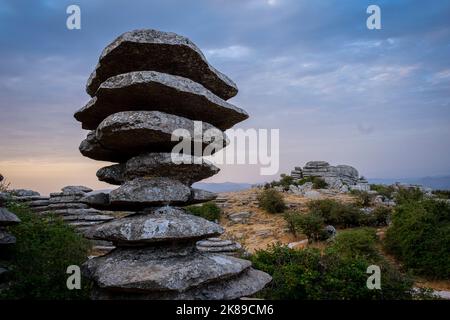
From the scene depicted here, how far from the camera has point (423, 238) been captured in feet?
46.2

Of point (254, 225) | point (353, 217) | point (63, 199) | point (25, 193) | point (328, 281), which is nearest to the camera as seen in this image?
point (328, 281)

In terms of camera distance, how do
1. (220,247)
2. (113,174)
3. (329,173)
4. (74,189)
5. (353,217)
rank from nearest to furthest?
(113,174)
(220,247)
(74,189)
(353,217)
(329,173)

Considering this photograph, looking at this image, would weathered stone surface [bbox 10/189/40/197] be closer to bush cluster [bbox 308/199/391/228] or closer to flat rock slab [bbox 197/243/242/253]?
flat rock slab [bbox 197/243/242/253]

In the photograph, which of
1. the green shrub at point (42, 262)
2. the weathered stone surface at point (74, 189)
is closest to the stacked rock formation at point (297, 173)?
the weathered stone surface at point (74, 189)

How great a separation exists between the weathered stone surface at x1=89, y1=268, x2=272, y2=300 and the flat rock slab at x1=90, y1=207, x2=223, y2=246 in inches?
28.0

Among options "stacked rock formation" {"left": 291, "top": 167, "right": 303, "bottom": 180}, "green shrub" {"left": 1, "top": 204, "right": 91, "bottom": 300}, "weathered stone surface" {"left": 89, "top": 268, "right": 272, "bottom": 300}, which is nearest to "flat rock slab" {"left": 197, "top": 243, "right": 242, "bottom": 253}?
"green shrub" {"left": 1, "top": 204, "right": 91, "bottom": 300}

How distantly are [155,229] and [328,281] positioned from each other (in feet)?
15.5

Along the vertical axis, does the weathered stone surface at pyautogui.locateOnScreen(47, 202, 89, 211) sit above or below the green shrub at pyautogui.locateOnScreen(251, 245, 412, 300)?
above

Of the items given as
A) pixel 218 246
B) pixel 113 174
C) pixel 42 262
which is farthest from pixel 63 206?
pixel 113 174

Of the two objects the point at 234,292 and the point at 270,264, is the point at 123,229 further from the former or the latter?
the point at 270,264

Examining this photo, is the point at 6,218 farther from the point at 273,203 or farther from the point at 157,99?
the point at 273,203

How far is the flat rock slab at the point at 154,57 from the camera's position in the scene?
→ 524cm

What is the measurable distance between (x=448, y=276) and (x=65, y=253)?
12.7m

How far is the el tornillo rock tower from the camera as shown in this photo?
16.3ft
